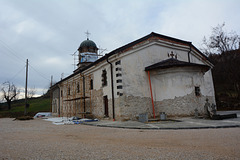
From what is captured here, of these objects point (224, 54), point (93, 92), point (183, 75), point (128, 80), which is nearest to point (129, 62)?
point (128, 80)

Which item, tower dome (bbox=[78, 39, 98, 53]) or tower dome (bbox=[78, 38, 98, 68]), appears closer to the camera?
tower dome (bbox=[78, 38, 98, 68])

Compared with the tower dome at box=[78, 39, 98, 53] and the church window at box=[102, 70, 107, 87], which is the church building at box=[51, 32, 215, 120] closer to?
the church window at box=[102, 70, 107, 87]

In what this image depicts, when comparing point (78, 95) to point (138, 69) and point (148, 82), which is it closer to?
point (138, 69)

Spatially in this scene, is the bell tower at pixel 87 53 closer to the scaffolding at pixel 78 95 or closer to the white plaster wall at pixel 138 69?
the scaffolding at pixel 78 95

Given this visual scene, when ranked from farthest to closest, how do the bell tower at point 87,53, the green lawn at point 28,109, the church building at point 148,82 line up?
the green lawn at point 28,109
the bell tower at point 87,53
the church building at point 148,82

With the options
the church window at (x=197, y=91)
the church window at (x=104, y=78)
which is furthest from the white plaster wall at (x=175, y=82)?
the church window at (x=104, y=78)

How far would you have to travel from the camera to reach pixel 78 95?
65.1 ft

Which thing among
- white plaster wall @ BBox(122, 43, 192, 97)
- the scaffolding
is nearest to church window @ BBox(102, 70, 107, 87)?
the scaffolding

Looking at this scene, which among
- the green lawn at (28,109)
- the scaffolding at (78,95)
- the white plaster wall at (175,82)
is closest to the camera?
the white plaster wall at (175,82)

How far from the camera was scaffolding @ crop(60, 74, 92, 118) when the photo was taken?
57.6 ft

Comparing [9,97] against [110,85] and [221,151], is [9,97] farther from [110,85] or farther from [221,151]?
[221,151]

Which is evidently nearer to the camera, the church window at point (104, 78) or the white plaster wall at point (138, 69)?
the white plaster wall at point (138, 69)

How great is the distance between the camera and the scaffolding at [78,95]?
17547 mm

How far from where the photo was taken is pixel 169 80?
13.0 m
